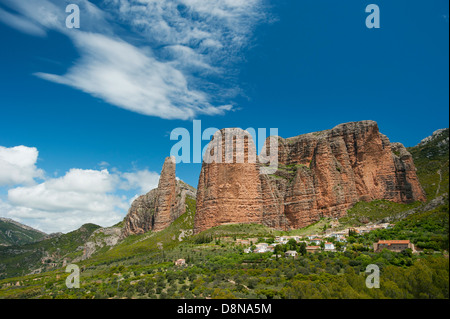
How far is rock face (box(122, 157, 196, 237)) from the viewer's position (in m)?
112

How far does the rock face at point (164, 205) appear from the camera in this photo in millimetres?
112062

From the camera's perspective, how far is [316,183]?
7281 cm

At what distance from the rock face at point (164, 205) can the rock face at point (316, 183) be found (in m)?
36.8

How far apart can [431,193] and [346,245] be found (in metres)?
34.5

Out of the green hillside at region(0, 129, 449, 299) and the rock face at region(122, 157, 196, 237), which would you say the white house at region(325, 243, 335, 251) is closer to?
the green hillside at region(0, 129, 449, 299)

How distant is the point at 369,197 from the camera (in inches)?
2844

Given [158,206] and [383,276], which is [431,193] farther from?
[158,206]

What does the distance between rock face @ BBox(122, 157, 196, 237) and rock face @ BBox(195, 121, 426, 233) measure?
3680 cm

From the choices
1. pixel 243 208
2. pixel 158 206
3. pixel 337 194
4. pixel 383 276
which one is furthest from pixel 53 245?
pixel 383 276
